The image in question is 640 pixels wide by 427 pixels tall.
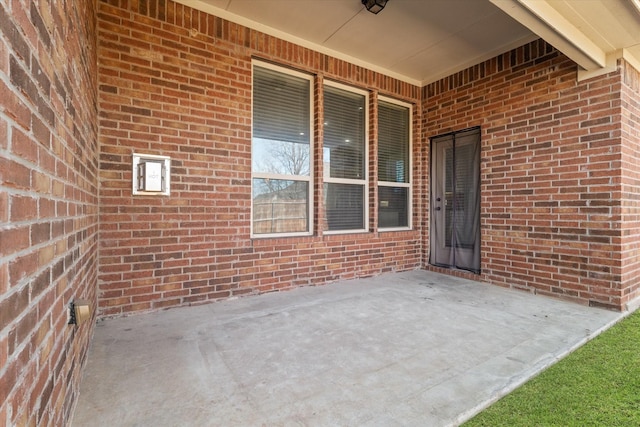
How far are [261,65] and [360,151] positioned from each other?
1.91 metres

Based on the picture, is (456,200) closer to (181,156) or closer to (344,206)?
(344,206)

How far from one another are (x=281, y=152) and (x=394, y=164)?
→ 7.00 ft

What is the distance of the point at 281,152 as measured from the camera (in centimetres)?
403

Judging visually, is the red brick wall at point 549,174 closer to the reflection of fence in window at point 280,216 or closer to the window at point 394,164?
the window at point 394,164

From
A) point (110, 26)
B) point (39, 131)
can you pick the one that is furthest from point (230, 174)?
point (39, 131)

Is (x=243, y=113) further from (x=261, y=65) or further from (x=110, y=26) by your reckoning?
(x=110, y=26)

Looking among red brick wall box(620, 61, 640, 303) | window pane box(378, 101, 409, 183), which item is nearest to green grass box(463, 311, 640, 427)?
red brick wall box(620, 61, 640, 303)

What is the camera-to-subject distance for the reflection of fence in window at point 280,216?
3.86 meters

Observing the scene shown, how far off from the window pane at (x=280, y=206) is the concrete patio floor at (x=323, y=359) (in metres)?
0.96

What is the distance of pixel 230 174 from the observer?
3.54 meters

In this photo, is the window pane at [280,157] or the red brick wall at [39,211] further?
the window pane at [280,157]

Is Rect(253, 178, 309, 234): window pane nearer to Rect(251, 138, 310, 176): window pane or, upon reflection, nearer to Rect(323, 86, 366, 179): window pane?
Rect(251, 138, 310, 176): window pane

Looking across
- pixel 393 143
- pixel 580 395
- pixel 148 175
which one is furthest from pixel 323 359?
pixel 393 143

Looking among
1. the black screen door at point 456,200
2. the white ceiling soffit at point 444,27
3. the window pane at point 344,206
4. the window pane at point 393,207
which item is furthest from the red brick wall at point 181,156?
the black screen door at point 456,200
